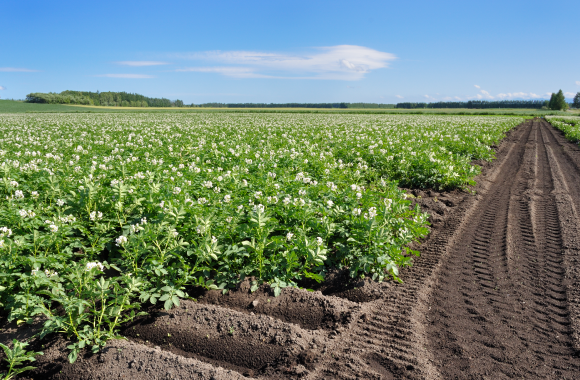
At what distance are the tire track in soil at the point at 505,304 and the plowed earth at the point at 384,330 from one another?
0.01 metres

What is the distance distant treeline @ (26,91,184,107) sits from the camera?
10081cm

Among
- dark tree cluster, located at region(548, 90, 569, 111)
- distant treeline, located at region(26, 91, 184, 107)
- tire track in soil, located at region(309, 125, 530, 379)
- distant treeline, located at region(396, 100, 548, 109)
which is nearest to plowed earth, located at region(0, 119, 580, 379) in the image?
tire track in soil, located at region(309, 125, 530, 379)

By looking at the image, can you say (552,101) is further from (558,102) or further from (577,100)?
(577,100)

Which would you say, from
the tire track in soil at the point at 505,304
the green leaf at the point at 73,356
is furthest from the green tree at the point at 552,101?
the green leaf at the point at 73,356

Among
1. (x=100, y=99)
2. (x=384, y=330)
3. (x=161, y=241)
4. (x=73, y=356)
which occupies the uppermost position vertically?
(x=100, y=99)

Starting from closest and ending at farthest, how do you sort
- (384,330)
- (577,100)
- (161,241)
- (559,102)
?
1. (384,330)
2. (161,241)
3. (559,102)
4. (577,100)

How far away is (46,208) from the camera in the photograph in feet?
17.8

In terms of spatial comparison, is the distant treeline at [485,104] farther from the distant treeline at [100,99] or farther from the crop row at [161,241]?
the crop row at [161,241]

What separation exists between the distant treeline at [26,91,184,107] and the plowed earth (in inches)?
4828

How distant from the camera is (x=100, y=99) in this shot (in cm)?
12194

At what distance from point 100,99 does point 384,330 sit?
5648 inches

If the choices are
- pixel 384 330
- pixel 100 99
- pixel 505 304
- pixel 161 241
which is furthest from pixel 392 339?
pixel 100 99

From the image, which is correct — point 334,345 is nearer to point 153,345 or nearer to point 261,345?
point 261,345

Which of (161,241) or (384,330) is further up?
(161,241)
